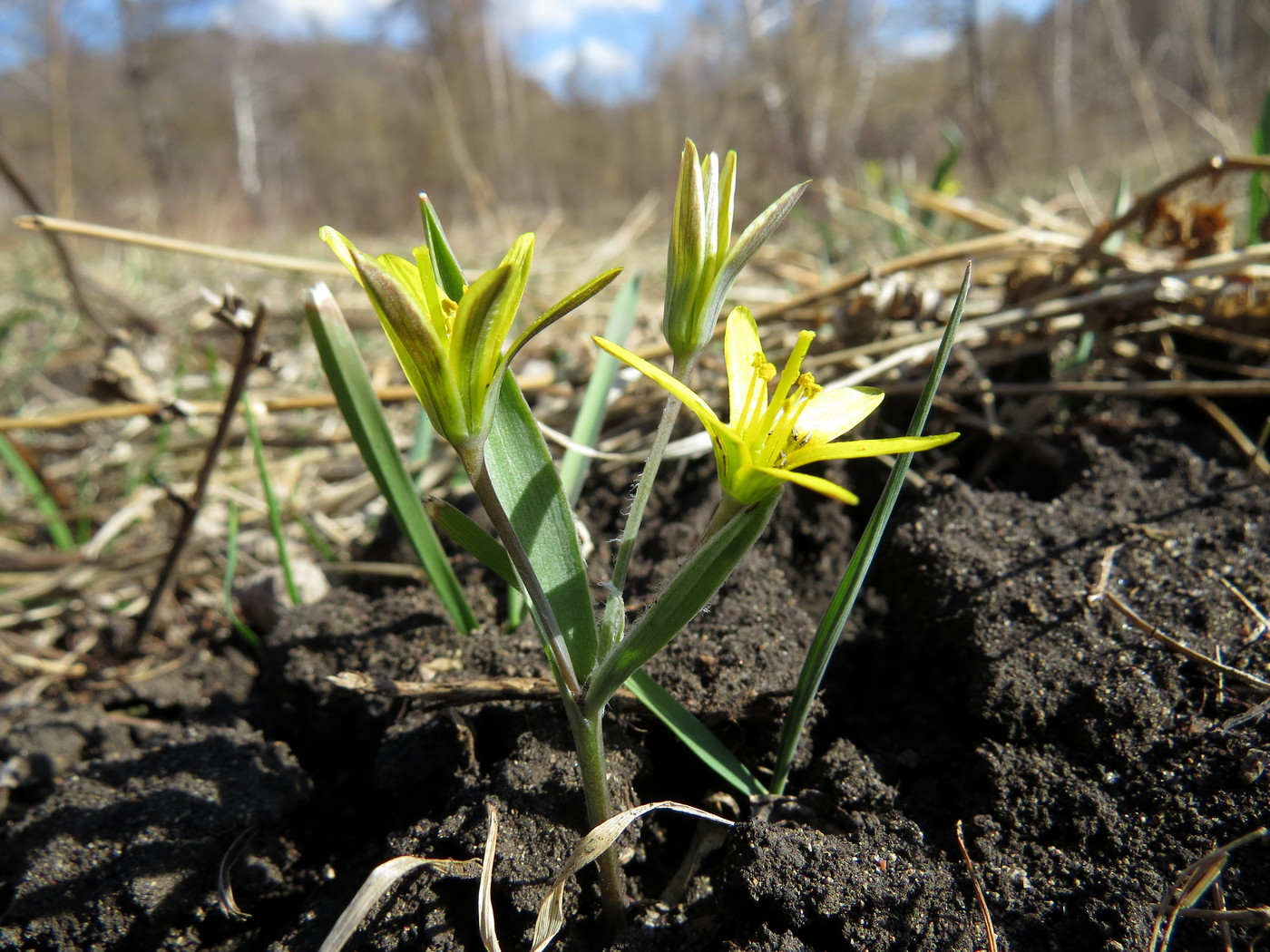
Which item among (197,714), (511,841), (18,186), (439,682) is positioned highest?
(18,186)

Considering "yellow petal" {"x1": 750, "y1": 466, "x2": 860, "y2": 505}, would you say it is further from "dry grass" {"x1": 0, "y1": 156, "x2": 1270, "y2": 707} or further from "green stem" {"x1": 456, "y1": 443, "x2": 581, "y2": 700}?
"dry grass" {"x1": 0, "y1": 156, "x2": 1270, "y2": 707}

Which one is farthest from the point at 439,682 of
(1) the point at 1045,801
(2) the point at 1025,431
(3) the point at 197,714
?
(2) the point at 1025,431

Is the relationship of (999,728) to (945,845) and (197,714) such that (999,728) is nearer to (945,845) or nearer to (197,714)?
(945,845)

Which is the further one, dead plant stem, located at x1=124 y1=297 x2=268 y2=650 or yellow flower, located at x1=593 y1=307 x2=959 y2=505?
dead plant stem, located at x1=124 y1=297 x2=268 y2=650

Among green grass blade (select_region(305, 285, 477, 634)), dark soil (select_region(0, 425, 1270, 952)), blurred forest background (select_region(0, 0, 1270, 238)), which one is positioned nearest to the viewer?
dark soil (select_region(0, 425, 1270, 952))

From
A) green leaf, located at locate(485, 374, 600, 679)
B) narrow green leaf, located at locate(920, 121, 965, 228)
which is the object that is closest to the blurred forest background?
narrow green leaf, located at locate(920, 121, 965, 228)

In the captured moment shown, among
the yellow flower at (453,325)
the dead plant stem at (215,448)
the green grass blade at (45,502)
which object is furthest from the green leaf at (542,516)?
the green grass blade at (45,502)
